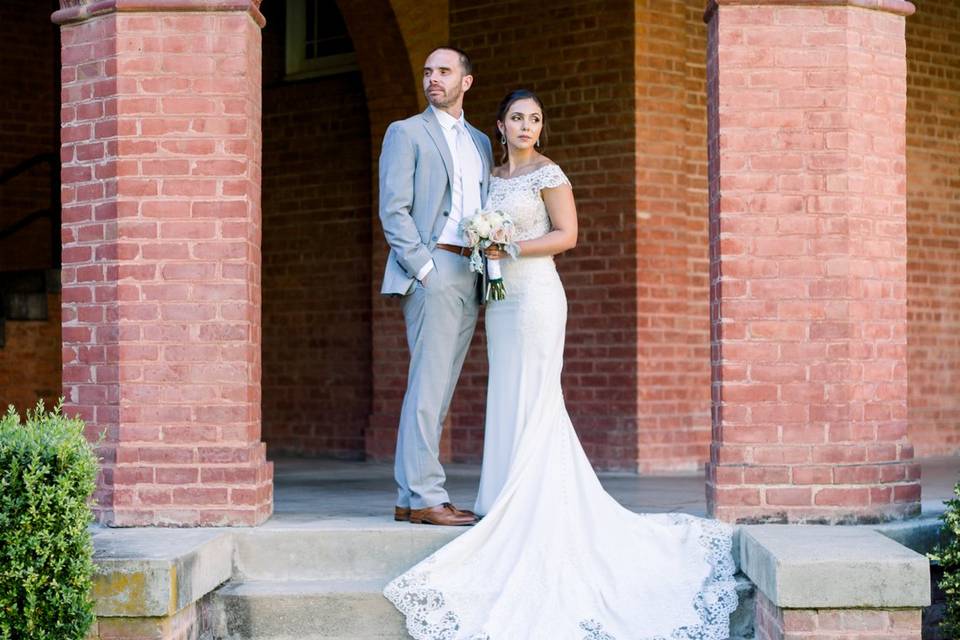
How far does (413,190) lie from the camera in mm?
5832

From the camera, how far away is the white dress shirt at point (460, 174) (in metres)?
5.82

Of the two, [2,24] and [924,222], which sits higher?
[2,24]

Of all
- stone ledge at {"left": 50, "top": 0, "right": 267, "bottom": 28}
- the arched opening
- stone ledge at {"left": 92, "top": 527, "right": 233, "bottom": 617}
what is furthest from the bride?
the arched opening

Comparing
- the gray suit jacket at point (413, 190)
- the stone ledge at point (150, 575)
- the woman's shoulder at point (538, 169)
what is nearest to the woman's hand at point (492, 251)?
the gray suit jacket at point (413, 190)

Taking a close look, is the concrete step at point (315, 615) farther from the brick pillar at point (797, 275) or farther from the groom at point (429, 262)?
the brick pillar at point (797, 275)

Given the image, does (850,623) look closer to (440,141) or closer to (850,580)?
(850,580)

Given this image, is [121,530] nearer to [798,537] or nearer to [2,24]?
[798,537]

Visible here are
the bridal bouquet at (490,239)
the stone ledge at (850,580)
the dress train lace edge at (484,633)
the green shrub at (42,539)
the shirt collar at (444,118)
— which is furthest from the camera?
the shirt collar at (444,118)

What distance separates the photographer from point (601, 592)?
523 cm

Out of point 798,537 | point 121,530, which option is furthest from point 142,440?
point 798,537

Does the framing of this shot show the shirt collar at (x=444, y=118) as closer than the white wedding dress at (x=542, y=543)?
No

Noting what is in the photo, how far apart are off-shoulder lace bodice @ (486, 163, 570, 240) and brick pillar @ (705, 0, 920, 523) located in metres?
0.82

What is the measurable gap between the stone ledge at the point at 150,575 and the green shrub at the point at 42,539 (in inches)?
6.2

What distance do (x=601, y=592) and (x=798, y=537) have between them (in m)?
0.87
